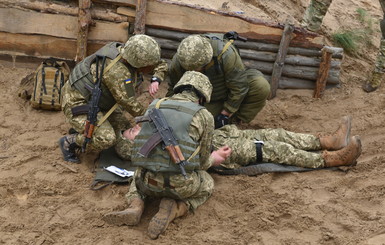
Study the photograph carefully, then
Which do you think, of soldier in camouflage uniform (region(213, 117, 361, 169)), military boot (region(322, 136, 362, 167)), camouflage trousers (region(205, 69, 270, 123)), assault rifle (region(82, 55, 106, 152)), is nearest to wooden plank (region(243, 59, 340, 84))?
camouflage trousers (region(205, 69, 270, 123))

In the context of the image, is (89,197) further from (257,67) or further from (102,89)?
(257,67)

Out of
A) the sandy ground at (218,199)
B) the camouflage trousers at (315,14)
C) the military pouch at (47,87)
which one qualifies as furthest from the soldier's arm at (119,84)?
the camouflage trousers at (315,14)

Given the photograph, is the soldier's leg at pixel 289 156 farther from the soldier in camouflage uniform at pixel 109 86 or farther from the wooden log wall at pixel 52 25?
the wooden log wall at pixel 52 25

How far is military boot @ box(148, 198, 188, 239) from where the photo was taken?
461 centimetres

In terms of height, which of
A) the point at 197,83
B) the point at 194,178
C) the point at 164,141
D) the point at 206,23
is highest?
the point at 206,23

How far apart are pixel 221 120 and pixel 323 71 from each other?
1.99 m

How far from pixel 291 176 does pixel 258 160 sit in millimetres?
440

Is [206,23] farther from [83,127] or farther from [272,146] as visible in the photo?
[83,127]

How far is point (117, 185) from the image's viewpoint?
5.61m

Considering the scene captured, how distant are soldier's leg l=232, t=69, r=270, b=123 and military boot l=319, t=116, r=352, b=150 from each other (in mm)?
959

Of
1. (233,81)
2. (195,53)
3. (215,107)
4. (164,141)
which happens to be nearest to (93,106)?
(195,53)

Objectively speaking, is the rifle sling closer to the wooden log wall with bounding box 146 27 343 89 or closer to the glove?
the glove

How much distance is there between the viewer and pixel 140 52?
5.56m

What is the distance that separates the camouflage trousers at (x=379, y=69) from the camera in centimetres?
754
